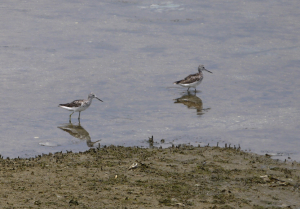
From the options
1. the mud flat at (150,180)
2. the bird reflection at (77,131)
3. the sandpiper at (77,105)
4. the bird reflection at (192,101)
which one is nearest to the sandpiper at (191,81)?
the bird reflection at (192,101)

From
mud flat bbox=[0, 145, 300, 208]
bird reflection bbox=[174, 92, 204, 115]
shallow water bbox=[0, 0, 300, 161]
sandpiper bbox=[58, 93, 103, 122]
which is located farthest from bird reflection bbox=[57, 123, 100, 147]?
bird reflection bbox=[174, 92, 204, 115]

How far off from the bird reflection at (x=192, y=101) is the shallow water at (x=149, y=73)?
0.04 metres

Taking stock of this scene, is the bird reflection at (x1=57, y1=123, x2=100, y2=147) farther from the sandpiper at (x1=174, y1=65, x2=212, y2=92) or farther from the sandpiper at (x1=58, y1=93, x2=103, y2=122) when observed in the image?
the sandpiper at (x1=174, y1=65, x2=212, y2=92)

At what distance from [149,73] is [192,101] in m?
2.37

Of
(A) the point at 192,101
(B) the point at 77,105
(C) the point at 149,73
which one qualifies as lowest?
(A) the point at 192,101

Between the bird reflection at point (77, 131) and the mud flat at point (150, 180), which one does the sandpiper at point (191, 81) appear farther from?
the mud flat at point (150, 180)

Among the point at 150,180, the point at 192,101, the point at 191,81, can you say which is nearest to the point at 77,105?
the point at 192,101

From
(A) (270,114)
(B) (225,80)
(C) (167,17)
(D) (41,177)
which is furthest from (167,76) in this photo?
(D) (41,177)

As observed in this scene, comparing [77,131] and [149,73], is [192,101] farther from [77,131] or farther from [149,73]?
[77,131]

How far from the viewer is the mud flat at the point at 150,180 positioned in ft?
29.9

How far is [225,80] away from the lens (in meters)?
19.1

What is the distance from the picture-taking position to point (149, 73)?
19.4 metres

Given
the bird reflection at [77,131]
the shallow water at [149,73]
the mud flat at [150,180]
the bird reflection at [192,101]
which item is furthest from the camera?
the bird reflection at [192,101]

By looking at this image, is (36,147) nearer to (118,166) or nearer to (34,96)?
(118,166)
